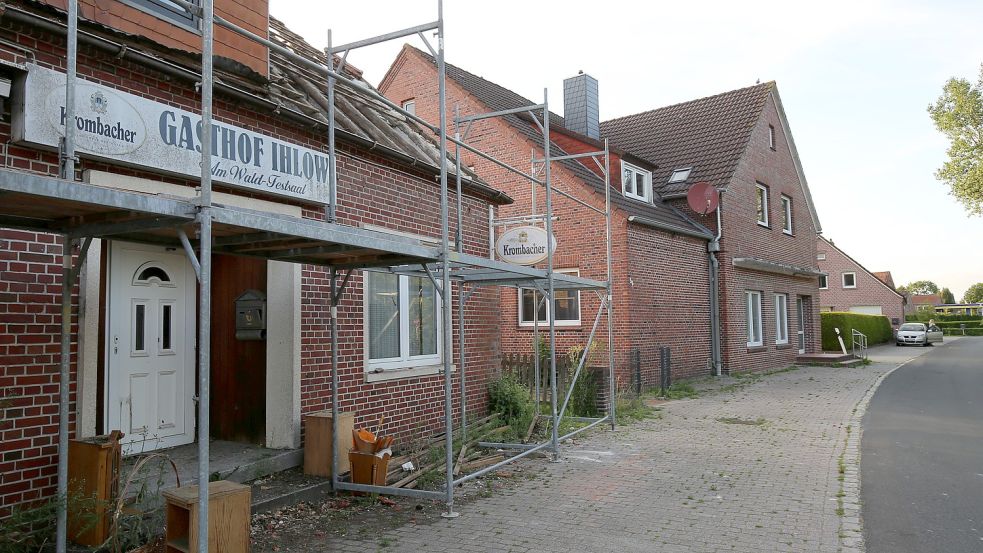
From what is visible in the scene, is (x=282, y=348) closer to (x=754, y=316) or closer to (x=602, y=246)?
(x=602, y=246)

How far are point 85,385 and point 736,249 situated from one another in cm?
1691

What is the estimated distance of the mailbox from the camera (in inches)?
269

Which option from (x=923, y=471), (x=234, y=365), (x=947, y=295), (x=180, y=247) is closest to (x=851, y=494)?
(x=923, y=471)

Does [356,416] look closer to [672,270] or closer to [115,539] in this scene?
[115,539]

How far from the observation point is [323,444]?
6426 millimetres

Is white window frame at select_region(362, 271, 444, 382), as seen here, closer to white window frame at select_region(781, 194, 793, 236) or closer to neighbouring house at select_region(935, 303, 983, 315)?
white window frame at select_region(781, 194, 793, 236)

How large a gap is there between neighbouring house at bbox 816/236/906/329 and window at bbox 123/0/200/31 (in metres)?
47.1

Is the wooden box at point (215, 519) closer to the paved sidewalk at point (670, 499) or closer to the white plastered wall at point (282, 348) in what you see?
the paved sidewalk at point (670, 499)


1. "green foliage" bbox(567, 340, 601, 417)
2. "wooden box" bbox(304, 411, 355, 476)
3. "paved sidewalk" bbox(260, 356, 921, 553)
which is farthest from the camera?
"green foliage" bbox(567, 340, 601, 417)

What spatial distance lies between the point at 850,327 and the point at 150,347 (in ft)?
102

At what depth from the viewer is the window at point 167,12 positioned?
5.78m

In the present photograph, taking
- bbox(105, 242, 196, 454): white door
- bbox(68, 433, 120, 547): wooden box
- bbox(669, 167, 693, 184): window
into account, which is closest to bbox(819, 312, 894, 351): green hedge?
bbox(669, 167, 693, 184): window

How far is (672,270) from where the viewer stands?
53.5ft

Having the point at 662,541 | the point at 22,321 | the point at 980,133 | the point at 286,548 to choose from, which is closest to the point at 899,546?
the point at 662,541
